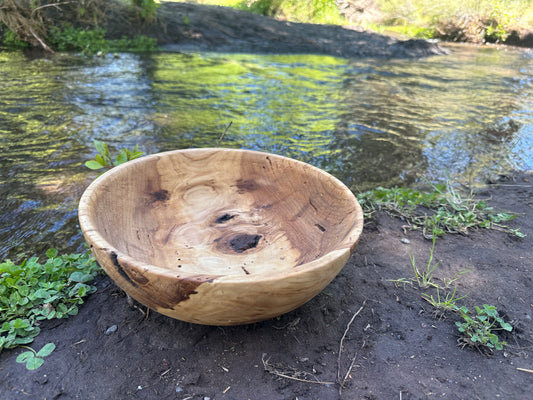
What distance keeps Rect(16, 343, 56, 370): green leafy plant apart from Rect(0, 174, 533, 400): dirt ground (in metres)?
0.02

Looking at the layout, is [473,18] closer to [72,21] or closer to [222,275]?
[72,21]

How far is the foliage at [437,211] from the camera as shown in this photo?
2348mm

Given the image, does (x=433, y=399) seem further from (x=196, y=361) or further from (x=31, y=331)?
(x=31, y=331)

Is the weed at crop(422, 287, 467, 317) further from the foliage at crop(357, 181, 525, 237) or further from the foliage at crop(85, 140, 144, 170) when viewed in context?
the foliage at crop(85, 140, 144, 170)

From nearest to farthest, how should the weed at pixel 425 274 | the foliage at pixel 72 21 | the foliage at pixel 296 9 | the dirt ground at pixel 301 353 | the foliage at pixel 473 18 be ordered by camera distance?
the dirt ground at pixel 301 353, the weed at pixel 425 274, the foliage at pixel 72 21, the foliage at pixel 296 9, the foliage at pixel 473 18

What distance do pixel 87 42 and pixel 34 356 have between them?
7752 mm

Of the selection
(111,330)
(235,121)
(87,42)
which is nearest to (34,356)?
(111,330)

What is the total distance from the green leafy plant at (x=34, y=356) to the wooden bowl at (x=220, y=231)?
1.46 ft

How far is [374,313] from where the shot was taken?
165 centimetres

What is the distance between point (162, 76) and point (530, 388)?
20.7ft

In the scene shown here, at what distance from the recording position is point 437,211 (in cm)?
255

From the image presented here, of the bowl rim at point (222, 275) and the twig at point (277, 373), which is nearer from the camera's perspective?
the bowl rim at point (222, 275)

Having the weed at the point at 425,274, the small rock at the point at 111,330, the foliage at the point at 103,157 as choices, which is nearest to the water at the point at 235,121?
the foliage at the point at 103,157

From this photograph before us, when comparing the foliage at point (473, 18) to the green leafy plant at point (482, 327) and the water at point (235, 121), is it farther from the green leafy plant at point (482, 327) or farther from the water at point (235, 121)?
the green leafy plant at point (482, 327)
